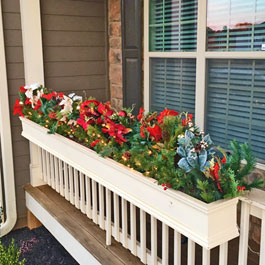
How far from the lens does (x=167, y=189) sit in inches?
70.1

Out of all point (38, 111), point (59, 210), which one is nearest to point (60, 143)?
point (38, 111)

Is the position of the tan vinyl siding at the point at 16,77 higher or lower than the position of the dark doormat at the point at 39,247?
higher

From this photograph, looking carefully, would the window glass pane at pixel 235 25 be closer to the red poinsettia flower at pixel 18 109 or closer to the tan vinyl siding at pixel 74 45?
the tan vinyl siding at pixel 74 45

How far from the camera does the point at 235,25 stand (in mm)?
2697

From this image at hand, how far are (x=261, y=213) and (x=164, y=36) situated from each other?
2087mm

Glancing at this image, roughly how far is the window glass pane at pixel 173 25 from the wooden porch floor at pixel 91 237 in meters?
1.61

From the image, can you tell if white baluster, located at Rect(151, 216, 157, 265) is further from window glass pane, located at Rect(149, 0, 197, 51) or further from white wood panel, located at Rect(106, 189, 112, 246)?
window glass pane, located at Rect(149, 0, 197, 51)

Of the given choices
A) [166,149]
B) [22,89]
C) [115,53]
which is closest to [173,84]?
[115,53]

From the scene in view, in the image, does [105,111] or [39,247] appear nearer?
[105,111]

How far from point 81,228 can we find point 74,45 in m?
1.86

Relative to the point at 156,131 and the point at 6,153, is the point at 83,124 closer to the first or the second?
the point at 156,131

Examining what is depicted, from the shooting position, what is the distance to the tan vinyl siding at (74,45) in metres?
3.69

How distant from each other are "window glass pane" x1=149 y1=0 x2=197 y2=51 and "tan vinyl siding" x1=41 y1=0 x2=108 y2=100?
28.0 inches

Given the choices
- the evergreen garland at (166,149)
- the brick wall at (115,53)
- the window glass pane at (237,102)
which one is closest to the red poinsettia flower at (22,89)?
the evergreen garland at (166,149)
